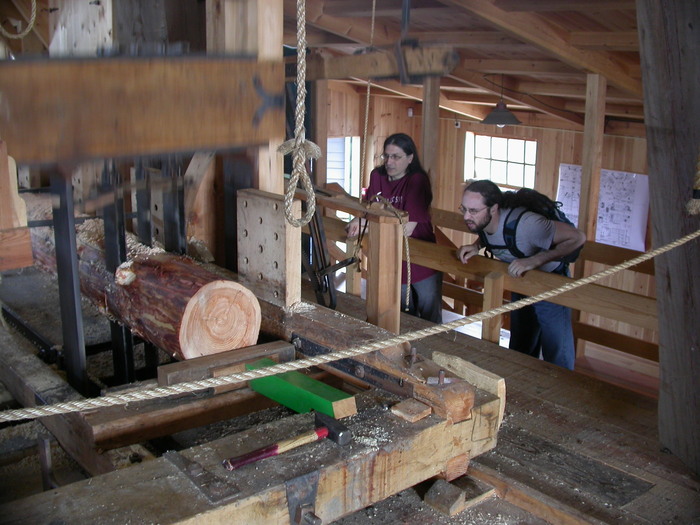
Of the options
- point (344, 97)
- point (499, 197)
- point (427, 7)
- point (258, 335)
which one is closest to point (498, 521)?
point (258, 335)

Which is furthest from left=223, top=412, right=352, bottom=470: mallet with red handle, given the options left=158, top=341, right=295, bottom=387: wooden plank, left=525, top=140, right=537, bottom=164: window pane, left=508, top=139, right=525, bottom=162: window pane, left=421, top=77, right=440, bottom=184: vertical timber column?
left=508, top=139, right=525, bottom=162: window pane

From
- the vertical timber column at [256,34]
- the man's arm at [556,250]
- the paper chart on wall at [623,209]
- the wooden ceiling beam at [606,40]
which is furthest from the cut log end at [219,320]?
the paper chart on wall at [623,209]

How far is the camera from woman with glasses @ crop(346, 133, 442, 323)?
4.26 m

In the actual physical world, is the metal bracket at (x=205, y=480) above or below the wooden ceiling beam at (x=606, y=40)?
below

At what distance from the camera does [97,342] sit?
3166 mm

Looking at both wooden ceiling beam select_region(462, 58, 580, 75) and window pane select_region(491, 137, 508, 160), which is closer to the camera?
wooden ceiling beam select_region(462, 58, 580, 75)

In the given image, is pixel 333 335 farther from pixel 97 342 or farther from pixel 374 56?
pixel 97 342

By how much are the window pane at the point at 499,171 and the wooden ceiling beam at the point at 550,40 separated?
4.63m

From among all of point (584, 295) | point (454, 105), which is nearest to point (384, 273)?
point (584, 295)

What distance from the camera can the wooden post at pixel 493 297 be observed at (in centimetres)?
365

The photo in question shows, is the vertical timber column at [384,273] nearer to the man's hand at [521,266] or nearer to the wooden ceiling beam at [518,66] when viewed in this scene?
the man's hand at [521,266]

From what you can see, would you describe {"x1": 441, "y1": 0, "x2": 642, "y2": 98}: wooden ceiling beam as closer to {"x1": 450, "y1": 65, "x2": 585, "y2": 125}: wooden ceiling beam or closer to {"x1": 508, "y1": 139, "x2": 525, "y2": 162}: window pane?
{"x1": 450, "y1": 65, "x2": 585, "y2": 125}: wooden ceiling beam

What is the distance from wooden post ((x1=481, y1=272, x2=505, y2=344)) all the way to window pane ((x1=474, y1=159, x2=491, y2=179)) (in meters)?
6.98

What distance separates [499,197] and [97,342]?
7.04 feet
